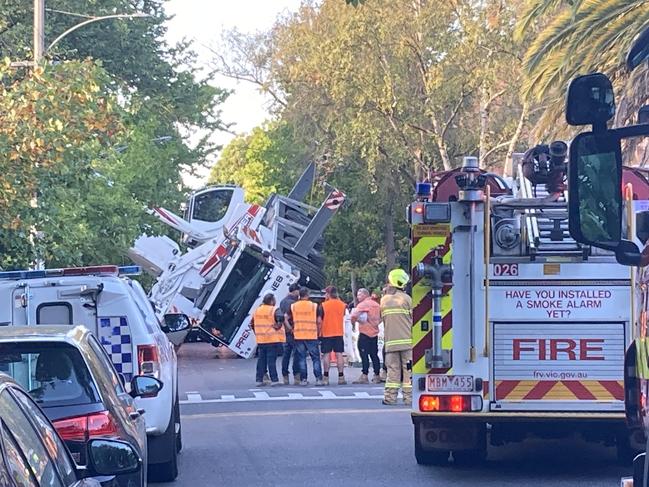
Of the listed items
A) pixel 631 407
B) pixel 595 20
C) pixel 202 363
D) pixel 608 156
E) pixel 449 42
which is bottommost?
pixel 202 363

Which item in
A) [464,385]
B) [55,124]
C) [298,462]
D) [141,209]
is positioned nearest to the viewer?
[464,385]

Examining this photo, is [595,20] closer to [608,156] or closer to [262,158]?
[608,156]

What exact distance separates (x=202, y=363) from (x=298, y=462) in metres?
17.5

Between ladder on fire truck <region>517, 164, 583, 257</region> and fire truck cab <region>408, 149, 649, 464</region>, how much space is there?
12 mm

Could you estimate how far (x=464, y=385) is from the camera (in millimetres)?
10320

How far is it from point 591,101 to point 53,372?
3.50 m

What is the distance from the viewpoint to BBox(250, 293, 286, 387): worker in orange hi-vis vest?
21062 mm

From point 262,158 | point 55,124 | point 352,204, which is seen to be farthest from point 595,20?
point 262,158

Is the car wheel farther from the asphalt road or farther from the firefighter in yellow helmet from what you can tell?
the firefighter in yellow helmet

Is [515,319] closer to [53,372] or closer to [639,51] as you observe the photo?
[53,372]

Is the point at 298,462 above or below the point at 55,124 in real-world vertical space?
below

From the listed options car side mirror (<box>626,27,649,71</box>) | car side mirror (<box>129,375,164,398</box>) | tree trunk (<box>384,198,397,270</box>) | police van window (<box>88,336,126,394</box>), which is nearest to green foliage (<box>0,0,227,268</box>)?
car side mirror (<box>129,375,164,398</box>)

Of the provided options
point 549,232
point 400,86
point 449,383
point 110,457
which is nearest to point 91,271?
point 449,383

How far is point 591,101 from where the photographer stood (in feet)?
14.6
